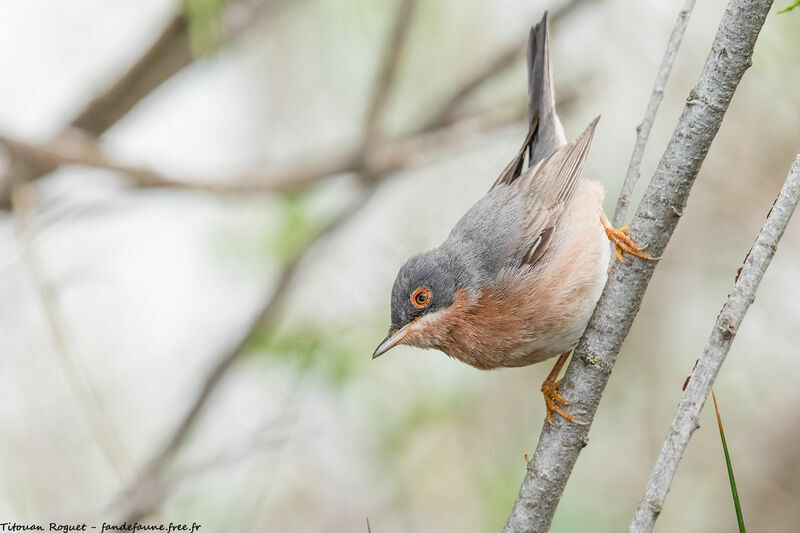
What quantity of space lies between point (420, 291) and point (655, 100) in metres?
1.58

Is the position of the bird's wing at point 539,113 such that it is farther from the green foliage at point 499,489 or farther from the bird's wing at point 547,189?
the green foliage at point 499,489

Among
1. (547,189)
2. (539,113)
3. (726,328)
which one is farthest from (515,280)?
(726,328)

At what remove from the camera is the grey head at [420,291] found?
4148 millimetres

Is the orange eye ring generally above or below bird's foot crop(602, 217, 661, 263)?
above

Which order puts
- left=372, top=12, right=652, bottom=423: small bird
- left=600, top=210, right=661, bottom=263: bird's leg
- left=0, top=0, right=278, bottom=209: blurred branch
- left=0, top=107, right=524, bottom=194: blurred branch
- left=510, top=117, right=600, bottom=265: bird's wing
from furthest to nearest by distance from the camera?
left=0, top=0, right=278, bottom=209: blurred branch, left=0, top=107, right=524, bottom=194: blurred branch, left=510, top=117, right=600, bottom=265: bird's wing, left=372, top=12, right=652, bottom=423: small bird, left=600, top=210, right=661, bottom=263: bird's leg

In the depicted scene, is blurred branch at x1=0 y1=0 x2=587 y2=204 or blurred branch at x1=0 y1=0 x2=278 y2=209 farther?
blurred branch at x1=0 y1=0 x2=278 y2=209

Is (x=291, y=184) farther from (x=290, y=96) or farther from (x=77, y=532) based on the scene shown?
(x=290, y=96)

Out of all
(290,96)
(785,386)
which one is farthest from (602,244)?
(290,96)

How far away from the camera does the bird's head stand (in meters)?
4.15

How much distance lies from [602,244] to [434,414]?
298 cm

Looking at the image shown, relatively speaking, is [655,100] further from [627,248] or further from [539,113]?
[539,113]

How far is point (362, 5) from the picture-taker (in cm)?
543

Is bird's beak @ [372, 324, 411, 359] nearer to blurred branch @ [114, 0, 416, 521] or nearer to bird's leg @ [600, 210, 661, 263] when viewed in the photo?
bird's leg @ [600, 210, 661, 263]

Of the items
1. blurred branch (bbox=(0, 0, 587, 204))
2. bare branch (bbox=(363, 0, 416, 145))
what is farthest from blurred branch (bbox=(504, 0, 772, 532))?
blurred branch (bbox=(0, 0, 587, 204))
